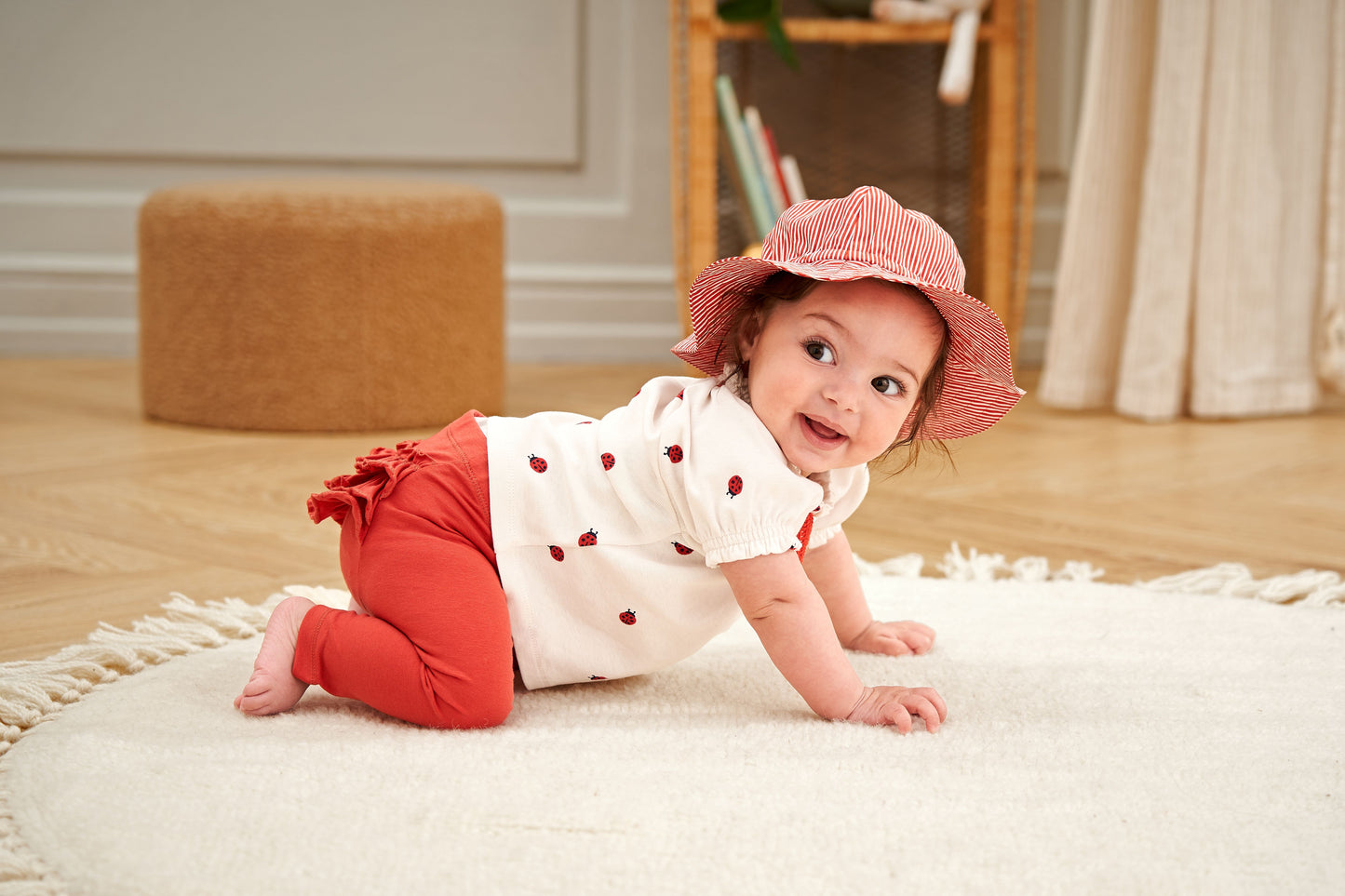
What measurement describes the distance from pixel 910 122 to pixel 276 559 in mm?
1773

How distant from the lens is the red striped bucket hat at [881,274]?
71 cm

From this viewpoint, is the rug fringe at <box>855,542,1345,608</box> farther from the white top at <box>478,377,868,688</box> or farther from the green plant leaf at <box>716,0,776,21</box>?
the green plant leaf at <box>716,0,776,21</box>

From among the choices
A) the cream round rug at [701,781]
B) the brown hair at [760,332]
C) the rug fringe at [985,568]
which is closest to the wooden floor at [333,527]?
the rug fringe at [985,568]

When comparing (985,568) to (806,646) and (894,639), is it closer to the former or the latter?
(894,639)

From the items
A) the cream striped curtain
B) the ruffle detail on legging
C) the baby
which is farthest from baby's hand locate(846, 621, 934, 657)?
the cream striped curtain

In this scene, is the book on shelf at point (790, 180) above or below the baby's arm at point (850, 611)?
above

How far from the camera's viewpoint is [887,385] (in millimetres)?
739

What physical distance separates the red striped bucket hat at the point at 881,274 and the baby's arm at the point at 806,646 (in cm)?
15

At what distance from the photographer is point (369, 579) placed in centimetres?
75

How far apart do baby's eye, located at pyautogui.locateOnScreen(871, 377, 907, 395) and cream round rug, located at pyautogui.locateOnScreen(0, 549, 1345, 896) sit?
19 centimetres

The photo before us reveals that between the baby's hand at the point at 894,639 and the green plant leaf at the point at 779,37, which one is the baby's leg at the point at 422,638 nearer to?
the baby's hand at the point at 894,639

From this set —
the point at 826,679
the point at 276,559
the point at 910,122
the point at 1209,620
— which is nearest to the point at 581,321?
the point at 910,122

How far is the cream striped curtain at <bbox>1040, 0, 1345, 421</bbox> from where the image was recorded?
1.96 m

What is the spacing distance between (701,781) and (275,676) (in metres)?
0.26
